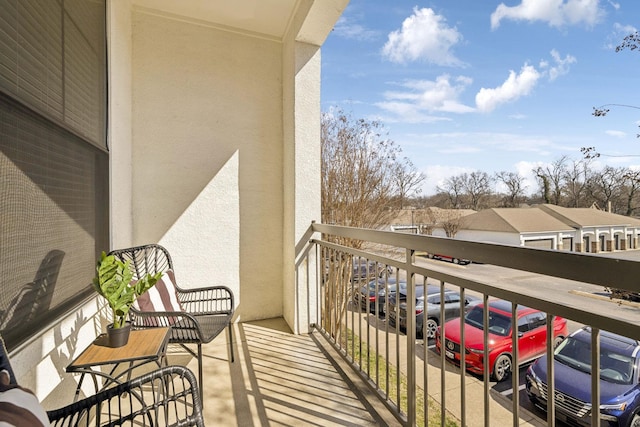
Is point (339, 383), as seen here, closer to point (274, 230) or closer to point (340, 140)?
point (274, 230)

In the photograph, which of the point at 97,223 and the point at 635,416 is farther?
the point at 97,223

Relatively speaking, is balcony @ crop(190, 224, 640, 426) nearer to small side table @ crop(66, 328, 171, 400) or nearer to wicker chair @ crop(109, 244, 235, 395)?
wicker chair @ crop(109, 244, 235, 395)

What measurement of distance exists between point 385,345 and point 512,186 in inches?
223

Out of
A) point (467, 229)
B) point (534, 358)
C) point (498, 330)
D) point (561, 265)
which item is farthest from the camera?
point (467, 229)

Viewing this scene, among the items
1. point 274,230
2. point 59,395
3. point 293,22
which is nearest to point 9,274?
point 59,395

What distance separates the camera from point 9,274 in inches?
45.6

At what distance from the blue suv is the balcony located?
79 mm

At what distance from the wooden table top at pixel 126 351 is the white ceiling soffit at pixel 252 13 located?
2527mm

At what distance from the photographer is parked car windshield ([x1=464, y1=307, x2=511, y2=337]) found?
1.50 m

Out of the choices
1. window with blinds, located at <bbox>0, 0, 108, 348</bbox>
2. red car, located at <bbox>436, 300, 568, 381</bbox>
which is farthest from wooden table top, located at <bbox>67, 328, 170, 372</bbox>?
red car, located at <bbox>436, 300, 568, 381</bbox>

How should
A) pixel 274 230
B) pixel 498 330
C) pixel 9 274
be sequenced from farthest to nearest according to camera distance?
pixel 274 230, pixel 498 330, pixel 9 274

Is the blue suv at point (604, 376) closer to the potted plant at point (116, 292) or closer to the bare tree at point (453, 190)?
the potted plant at point (116, 292)

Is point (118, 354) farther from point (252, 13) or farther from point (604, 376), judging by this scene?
point (252, 13)

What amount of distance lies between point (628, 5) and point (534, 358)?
266 inches
